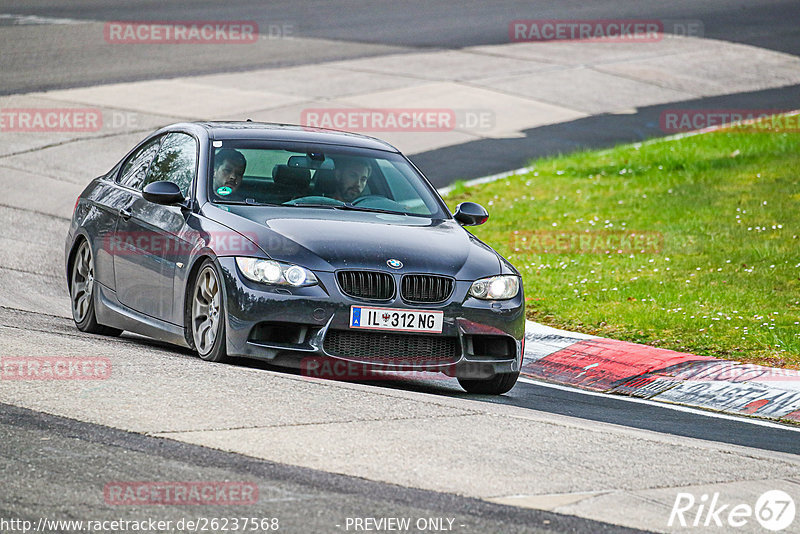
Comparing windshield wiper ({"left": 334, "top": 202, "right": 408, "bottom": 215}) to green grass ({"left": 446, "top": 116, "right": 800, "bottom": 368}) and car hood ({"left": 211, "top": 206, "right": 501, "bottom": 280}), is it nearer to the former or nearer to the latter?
car hood ({"left": 211, "top": 206, "right": 501, "bottom": 280})

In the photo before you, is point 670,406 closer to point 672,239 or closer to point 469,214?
point 469,214

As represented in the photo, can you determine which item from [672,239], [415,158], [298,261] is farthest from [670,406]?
[415,158]

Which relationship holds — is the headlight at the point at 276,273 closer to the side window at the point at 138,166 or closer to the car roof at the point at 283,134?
the car roof at the point at 283,134

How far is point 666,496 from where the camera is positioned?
18.7 ft

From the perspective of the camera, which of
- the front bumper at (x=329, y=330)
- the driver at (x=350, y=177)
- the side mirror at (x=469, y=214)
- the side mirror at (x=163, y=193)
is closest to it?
the front bumper at (x=329, y=330)

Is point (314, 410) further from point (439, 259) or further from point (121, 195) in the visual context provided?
point (121, 195)

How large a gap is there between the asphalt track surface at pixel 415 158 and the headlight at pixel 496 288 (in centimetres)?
65

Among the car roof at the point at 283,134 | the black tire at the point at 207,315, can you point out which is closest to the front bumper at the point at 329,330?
the black tire at the point at 207,315

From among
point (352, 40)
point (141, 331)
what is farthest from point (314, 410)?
point (352, 40)

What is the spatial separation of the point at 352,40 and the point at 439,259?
21500mm

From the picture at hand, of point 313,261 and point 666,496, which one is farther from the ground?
point 313,261

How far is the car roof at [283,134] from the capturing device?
9.20 metres

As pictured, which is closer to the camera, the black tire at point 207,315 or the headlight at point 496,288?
the black tire at point 207,315

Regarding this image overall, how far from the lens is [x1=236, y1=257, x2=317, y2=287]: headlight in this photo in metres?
7.75
